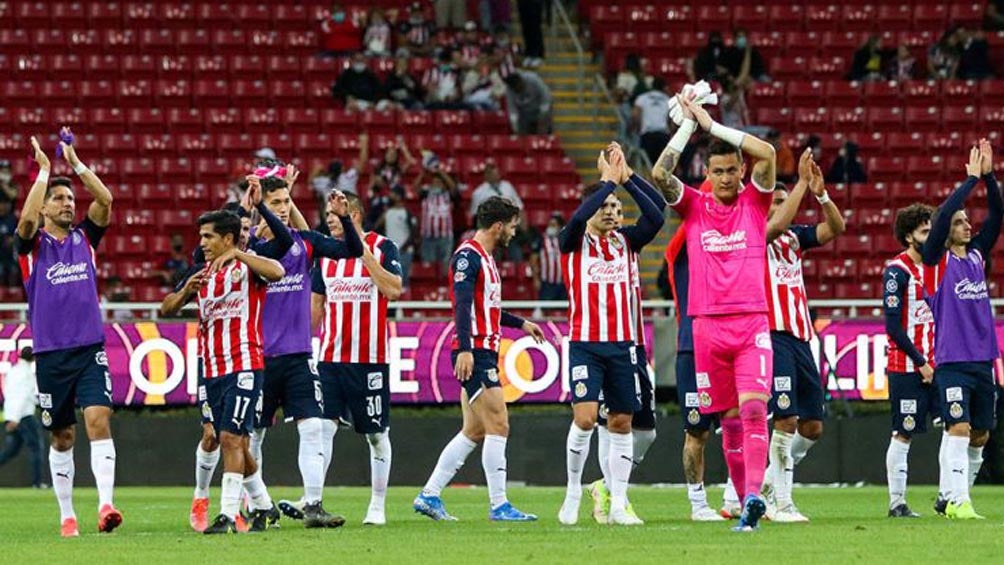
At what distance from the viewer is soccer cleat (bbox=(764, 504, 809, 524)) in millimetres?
14570

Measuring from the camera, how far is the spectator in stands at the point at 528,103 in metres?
30.8

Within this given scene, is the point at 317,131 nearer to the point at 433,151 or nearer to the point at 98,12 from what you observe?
the point at 433,151

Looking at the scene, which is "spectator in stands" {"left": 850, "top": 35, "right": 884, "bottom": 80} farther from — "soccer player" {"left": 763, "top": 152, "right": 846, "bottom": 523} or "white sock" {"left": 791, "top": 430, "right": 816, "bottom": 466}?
"soccer player" {"left": 763, "top": 152, "right": 846, "bottom": 523}

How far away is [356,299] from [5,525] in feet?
10.3

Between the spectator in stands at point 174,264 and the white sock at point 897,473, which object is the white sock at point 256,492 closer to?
the white sock at point 897,473

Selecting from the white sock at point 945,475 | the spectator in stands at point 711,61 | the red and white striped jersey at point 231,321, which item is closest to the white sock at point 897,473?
the white sock at point 945,475

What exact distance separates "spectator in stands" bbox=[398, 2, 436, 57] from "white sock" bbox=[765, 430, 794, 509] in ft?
59.7

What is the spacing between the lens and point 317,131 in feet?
100

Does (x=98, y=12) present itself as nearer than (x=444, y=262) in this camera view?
No

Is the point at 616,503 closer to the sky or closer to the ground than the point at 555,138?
closer to the ground

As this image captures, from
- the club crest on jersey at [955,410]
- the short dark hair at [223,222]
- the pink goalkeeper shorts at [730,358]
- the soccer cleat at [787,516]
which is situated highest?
the short dark hair at [223,222]

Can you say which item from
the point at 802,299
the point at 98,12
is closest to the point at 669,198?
the point at 802,299

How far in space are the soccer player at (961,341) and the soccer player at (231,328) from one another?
4.78m

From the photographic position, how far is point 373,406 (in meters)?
15.5
